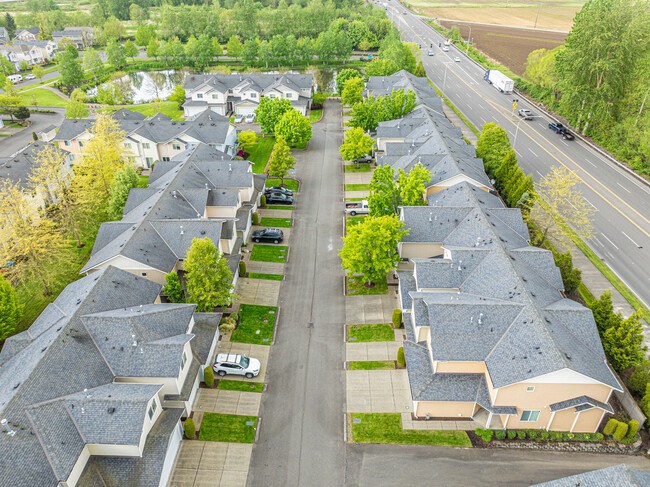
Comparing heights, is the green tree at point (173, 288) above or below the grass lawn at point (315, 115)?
above

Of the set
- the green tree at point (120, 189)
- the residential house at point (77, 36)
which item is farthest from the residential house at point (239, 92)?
the residential house at point (77, 36)

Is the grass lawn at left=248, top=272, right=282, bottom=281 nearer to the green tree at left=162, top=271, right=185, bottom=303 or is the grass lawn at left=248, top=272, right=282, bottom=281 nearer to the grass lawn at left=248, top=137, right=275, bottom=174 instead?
the green tree at left=162, top=271, right=185, bottom=303

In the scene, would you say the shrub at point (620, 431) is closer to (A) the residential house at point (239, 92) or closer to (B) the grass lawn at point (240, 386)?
(B) the grass lawn at point (240, 386)

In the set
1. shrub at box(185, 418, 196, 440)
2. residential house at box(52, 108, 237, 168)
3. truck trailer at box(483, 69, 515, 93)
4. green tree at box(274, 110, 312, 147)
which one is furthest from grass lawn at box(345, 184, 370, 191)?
truck trailer at box(483, 69, 515, 93)

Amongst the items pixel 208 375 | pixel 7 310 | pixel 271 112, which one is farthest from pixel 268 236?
pixel 271 112

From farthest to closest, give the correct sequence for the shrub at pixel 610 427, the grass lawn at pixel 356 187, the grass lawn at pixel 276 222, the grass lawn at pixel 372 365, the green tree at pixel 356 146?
the green tree at pixel 356 146 < the grass lawn at pixel 356 187 < the grass lawn at pixel 276 222 < the grass lawn at pixel 372 365 < the shrub at pixel 610 427

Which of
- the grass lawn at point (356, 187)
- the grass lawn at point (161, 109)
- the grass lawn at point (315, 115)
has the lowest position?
the grass lawn at point (356, 187)

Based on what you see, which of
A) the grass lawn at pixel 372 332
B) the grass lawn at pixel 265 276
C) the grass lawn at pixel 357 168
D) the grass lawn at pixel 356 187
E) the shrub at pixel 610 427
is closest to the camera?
the shrub at pixel 610 427
